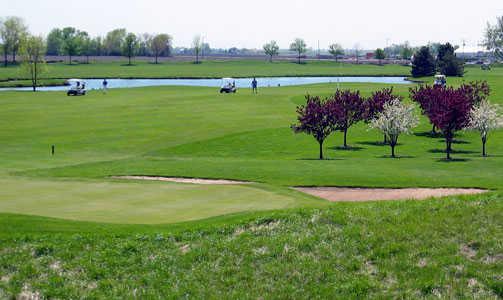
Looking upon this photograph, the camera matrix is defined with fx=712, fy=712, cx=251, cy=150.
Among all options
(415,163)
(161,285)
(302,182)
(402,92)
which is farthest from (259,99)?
(161,285)

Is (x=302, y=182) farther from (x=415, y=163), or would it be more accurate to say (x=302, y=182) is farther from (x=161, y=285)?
(x=161, y=285)

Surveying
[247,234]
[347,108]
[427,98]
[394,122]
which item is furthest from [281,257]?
[427,98]

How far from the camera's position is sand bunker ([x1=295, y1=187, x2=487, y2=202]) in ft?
95.3

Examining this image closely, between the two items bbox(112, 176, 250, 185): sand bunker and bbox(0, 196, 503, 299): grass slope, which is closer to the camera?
bbox(0, 196, 503, 299): grass slope

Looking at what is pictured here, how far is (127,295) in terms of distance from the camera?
16.3 m

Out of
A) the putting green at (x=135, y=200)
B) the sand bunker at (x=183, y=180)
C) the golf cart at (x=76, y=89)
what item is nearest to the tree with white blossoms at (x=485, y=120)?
the sand bunker at (x=183, y=180)

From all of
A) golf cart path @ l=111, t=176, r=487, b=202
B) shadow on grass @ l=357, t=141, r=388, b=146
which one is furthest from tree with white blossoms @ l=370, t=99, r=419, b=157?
golf cart path @ l=111, t=176, r=487, b=202

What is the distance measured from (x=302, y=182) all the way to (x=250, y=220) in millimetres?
12693

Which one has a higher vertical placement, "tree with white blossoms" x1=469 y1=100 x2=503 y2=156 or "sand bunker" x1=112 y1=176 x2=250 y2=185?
"tree with white blossoms" x1=469 y1=100 x2=503 y2=156

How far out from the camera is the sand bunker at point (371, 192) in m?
29.1

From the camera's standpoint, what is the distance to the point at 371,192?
30734mm

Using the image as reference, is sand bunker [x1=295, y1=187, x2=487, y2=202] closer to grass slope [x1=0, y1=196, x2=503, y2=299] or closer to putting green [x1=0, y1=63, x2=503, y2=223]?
putting green [x1=0, y1=63, x2=503, y2=223]

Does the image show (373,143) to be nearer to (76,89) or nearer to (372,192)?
(372,192)

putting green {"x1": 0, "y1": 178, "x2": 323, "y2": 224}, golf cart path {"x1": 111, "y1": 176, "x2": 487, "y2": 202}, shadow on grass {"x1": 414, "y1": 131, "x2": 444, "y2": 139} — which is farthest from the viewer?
shadow on grass {"x1": 414, "y1": 131, "x2": 444, "y2": 139}
